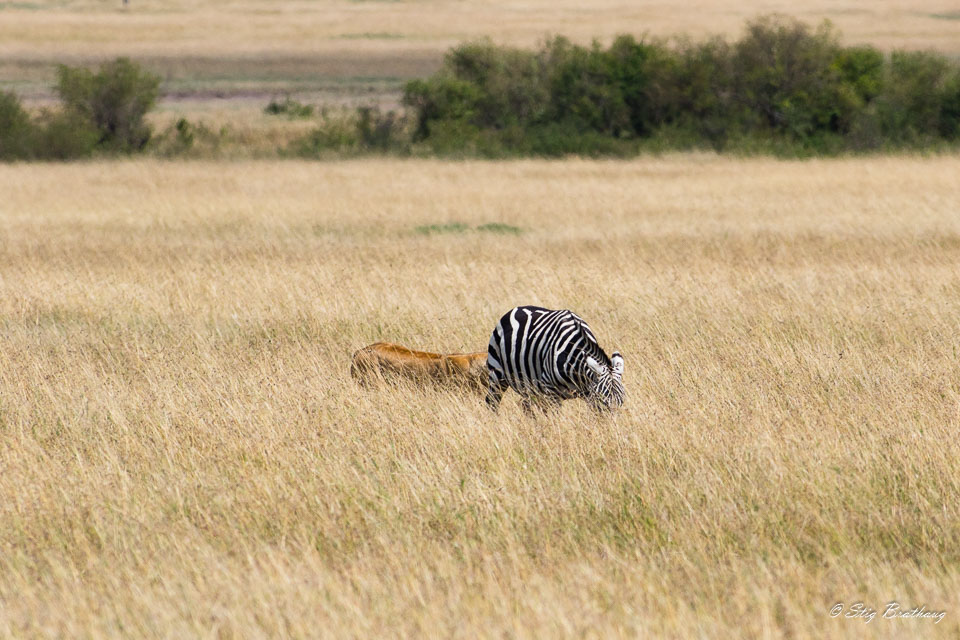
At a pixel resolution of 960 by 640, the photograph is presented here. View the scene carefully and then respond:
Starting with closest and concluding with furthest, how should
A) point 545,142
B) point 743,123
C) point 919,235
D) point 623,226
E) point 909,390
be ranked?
point 909,390 < point 919,235 < point 623,226 < point 545,142 < point 743,123

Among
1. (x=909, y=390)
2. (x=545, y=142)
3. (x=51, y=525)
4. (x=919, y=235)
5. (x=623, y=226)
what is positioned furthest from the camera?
(x=545, y=142)

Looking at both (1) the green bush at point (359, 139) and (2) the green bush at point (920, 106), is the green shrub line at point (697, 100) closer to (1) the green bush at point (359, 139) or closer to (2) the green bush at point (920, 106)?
(2) the green bush at point (920, 106)

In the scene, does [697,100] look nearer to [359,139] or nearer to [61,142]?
[359,139]

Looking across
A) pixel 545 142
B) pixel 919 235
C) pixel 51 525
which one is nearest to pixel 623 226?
pixel 919 235

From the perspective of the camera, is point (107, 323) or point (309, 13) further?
point (309, 13)

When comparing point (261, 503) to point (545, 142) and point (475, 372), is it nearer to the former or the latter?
point (475, 372)

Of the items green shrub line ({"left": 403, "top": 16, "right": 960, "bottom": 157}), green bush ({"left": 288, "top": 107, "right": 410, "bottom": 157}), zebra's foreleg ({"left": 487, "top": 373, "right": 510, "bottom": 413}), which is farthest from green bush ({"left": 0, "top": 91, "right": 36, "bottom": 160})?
zebra's foreleg ({"left": 487, "top": 373, "right": 510, "bottom": 413})

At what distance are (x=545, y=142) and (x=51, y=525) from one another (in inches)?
1345

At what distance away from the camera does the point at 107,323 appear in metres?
11.6

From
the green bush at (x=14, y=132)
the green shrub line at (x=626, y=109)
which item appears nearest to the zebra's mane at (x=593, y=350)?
the green shrub line at (x=626, y=109)

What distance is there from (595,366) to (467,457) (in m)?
0.91

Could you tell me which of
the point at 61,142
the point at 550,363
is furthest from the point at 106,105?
the point at 550,363

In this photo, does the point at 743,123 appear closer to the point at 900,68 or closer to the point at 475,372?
the point at 900,68

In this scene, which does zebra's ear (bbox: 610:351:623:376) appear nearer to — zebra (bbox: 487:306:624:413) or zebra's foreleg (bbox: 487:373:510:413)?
zebra (bbox: 487:306:624:413)
